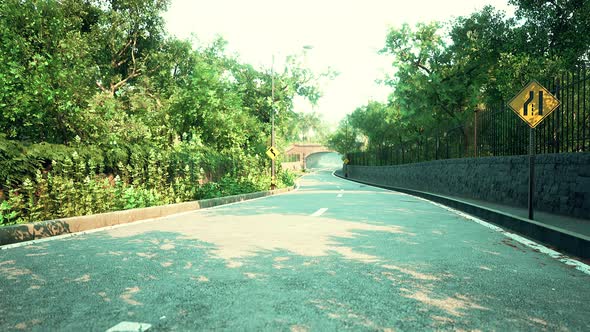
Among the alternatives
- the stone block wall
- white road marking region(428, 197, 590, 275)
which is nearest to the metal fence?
the stone block wall

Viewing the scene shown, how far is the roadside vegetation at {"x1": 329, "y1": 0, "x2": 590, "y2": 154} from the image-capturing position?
68.8 feet

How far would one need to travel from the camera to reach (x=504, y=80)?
28.8 metres

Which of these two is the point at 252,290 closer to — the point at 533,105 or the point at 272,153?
the point at 533,105

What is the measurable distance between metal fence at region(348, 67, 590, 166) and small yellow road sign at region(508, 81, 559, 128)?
468 millimetres

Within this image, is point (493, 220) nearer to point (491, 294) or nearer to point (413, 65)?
point (491, 294)

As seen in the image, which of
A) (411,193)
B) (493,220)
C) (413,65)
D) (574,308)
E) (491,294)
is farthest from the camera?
(413,65)

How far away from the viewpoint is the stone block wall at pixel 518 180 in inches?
324

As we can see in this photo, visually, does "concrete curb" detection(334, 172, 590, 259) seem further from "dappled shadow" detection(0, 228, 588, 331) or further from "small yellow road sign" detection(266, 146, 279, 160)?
"small yellow road sign" detection(266, 146, 279, 160)

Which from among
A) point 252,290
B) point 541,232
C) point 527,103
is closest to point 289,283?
point 252,290

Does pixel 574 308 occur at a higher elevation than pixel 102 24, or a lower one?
lower

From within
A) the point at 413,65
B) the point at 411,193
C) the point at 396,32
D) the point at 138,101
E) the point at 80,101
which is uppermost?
the point at 396,32

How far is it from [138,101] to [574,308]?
2907 cm

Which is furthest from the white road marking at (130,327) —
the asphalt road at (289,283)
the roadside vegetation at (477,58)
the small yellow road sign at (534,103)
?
the roadside vegetation at (477,58)

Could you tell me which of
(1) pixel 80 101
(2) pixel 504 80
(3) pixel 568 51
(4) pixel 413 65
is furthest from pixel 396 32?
(1) pixel 80 101
